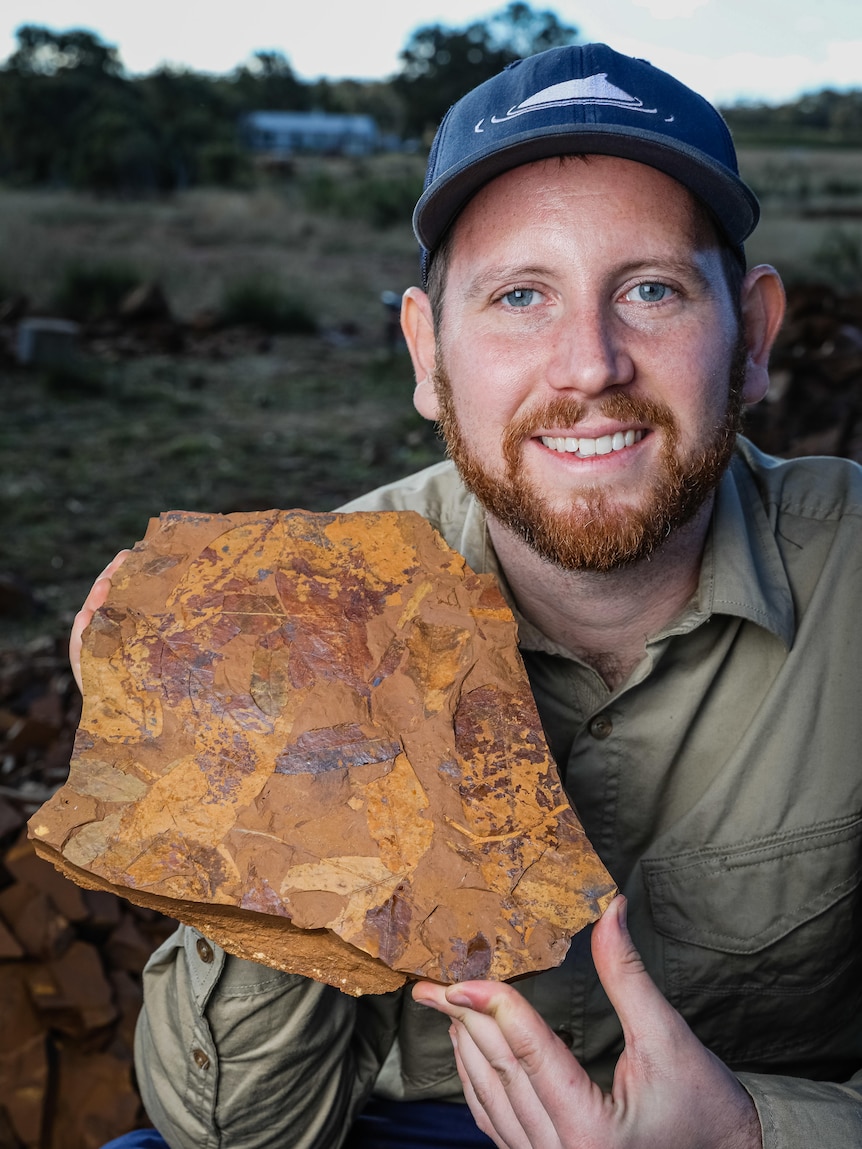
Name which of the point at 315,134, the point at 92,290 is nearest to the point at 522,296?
the point at 92,290

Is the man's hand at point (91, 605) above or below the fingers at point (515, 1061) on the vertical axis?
above

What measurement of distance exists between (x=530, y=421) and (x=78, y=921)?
1.77 meters

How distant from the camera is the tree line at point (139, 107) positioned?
20.1 m

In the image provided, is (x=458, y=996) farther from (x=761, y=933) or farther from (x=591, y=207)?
(x=591, y=207)

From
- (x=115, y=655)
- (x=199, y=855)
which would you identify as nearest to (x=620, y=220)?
(x=115, y=655)

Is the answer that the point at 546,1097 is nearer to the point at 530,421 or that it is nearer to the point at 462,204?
the point at 530,421

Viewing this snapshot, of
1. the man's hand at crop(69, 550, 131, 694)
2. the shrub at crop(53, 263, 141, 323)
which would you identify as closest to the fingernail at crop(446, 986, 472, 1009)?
the man's hand at crop(69, 550, 131, 694)

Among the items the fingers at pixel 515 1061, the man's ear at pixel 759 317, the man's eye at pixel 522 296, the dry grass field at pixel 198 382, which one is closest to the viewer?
the fingers at pixel 515 1061

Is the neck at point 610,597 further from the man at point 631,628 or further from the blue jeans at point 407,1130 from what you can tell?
the blue jeans at point 407,1130

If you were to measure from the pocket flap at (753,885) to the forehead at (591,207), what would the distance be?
953 mm

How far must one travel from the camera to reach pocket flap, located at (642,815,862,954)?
1.70 metres

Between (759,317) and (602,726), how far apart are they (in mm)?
772

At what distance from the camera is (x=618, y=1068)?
1290 mm

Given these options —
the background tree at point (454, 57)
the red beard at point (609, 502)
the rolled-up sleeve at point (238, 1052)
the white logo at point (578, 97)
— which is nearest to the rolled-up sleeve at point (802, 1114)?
the rolled-up sleeve at point (238, 1052)
